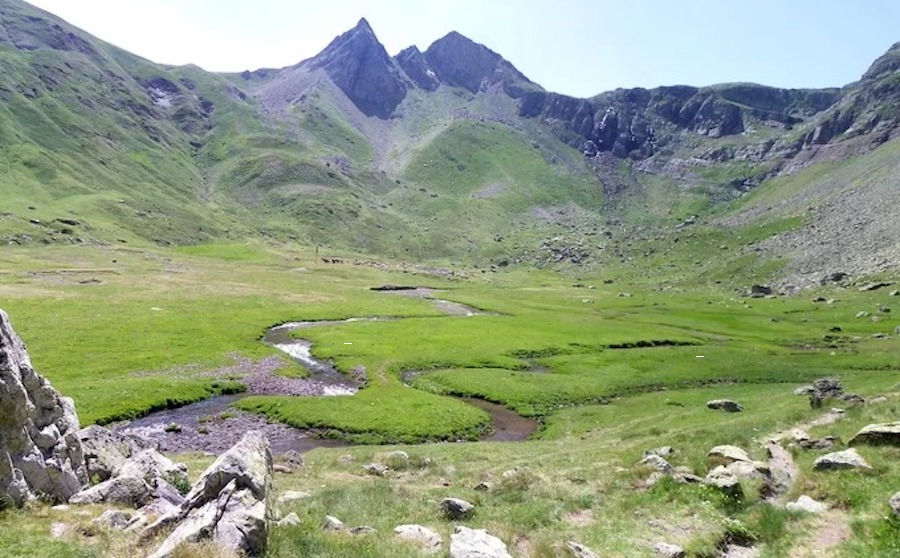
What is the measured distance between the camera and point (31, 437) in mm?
21984

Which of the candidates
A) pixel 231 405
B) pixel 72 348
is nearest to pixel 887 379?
pixel 231 405

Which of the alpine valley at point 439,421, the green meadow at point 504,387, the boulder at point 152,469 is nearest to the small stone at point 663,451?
the alpine valley at point 439,421

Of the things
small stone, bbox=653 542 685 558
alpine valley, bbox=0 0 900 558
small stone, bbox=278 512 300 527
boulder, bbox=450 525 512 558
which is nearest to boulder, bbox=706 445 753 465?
alpine valley, bbox=0 0 900 558

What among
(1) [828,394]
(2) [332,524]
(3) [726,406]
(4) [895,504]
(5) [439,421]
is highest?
(4) [895,504]

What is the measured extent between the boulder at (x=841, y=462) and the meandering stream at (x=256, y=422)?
3285 cm

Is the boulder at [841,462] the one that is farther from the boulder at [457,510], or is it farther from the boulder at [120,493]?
the boulder at [120,493]

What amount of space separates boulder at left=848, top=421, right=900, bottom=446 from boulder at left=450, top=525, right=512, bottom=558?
1975 cm

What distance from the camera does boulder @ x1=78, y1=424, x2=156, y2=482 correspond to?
26750 mm

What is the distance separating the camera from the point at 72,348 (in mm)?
75938

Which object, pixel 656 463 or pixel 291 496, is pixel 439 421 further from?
pixel 291 496

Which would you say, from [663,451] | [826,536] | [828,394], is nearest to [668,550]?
[826,536]

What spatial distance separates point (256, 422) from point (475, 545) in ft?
142

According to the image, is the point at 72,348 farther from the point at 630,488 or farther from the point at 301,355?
the point at 630,488

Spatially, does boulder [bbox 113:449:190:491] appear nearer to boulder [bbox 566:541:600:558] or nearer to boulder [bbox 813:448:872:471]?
boulder [bbox 566:541:600:558]
